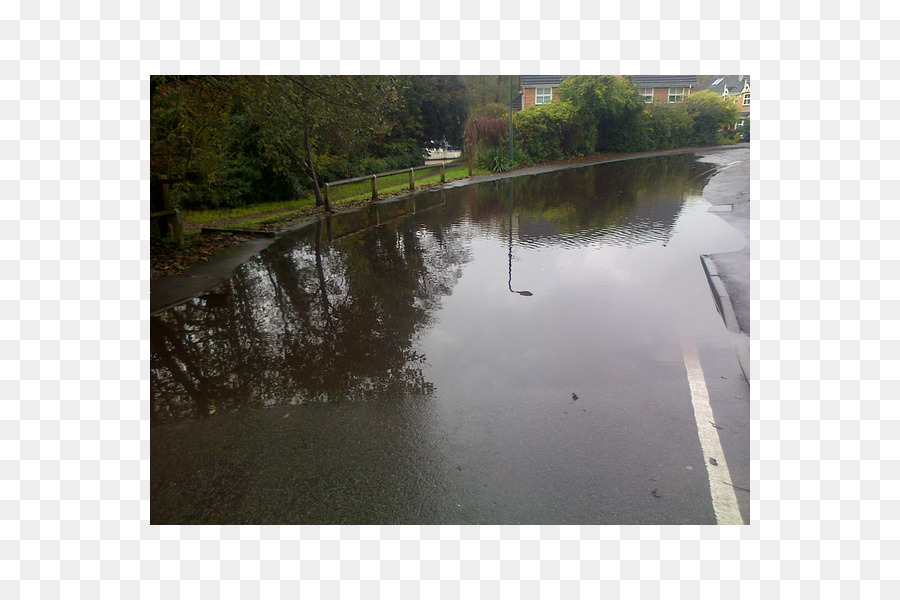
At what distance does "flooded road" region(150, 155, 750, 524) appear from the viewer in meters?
3.57

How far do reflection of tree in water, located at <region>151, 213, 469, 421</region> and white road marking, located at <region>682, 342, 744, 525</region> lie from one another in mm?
2216

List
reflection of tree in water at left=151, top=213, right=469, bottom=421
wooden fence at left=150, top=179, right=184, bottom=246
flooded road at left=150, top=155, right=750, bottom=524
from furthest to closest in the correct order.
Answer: wooden fence at left=150, top=179, right=184, bottom=246 < reflection of tree in water at left=151, top=213, right=469, bottom=421 < flooded road at left=150, top=155, right=750, bottom=524

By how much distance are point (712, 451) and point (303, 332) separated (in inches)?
173

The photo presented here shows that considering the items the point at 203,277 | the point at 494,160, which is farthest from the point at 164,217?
the point at 494,160

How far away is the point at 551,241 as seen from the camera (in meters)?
11.4

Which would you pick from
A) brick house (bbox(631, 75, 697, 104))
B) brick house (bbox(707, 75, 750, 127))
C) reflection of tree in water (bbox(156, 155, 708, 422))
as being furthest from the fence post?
brick house (bbox(631, 75, 697, 104))

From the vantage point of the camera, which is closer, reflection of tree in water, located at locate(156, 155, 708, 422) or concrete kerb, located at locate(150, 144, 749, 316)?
reflection of tree in water, located at locate(156, 155, 708, 422)

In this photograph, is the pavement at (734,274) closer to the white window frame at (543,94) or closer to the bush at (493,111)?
the bush at (493,111)

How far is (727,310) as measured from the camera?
6.88 m

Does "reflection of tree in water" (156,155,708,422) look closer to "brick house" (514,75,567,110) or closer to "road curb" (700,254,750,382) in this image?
"road curb" (700,254,750,382)

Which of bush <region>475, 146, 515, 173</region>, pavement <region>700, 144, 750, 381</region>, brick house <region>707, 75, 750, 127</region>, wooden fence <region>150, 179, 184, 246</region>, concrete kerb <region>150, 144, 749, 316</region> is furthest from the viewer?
brick house <region>707, 75, 750, 127</region>

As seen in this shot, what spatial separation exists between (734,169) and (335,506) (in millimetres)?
26151

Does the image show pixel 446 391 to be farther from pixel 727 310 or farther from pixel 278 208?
pixel 278 208

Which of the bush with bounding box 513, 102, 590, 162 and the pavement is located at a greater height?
the bush with bounding box 513, 102, 590, 162
